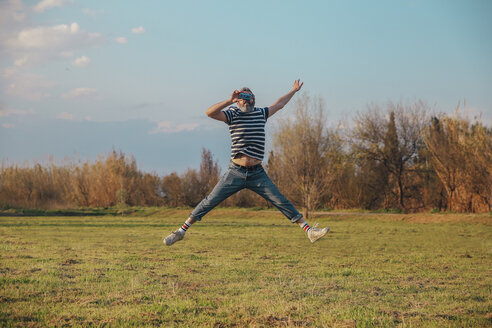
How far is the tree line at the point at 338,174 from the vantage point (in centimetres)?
2905

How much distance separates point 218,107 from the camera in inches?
237

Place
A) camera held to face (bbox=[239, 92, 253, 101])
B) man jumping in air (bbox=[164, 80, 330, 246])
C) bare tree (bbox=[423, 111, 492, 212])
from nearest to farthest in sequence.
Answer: camera held to face (bbox=[239, 92, 253, 101]), man jumping in air (bbox=[164, 80, 330, 246]), bare tree (bbox=[423, 111, 492, 212])

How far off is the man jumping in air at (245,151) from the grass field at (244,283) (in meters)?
1.13

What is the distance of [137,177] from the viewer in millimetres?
41156

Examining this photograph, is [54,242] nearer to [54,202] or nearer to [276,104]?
[276,104]

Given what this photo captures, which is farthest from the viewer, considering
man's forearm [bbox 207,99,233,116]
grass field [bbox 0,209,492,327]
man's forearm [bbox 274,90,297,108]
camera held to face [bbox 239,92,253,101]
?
man's forearm [bbox 274,90,297,108]

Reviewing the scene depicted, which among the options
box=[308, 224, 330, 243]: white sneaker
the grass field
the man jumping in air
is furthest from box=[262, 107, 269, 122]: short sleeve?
the grass field

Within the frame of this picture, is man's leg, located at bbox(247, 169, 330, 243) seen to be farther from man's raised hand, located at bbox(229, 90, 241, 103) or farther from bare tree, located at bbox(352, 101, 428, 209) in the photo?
bare tree, located at bbox(352, 101, 428, 209)

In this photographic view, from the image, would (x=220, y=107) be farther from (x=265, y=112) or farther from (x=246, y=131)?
(x=265, y=112)

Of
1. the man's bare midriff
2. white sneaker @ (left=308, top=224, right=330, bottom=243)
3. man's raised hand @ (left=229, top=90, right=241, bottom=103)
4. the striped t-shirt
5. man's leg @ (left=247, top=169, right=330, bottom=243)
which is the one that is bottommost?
white sneaker @ (left=308, top=224, right=330, bottom=243)

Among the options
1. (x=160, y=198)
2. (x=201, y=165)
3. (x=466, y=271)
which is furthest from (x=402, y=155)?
(x=466, y=271)

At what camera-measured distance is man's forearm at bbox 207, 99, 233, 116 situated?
599 cm

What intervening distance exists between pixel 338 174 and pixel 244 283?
26015 millimetres

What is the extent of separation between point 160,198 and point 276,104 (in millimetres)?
34761
